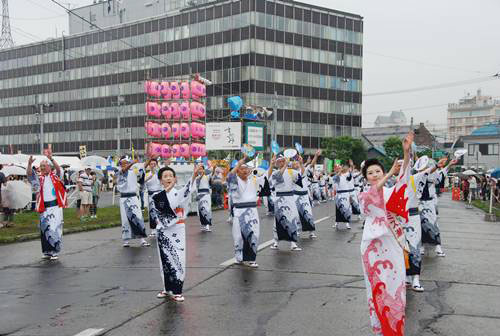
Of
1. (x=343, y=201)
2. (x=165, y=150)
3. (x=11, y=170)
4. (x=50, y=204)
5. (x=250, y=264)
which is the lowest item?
(x=250, y=264)

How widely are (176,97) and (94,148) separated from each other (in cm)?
4582

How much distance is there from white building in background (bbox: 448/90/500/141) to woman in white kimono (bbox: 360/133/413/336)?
564 feet

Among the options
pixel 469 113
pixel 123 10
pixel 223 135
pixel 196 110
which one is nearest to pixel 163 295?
pixel 223 135

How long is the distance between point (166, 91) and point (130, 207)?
21735mm

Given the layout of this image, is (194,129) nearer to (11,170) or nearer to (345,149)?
(11,170)

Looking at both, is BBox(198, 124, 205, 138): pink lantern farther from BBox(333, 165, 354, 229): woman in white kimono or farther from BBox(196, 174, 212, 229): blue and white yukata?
BBox(333, 165, 354, 229): woman in white kimono

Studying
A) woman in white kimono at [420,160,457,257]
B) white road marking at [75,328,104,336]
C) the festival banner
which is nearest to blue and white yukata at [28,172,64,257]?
white road marking at [75,328,104,336]

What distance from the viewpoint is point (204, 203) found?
16.5 meters

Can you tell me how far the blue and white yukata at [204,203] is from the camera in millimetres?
16219

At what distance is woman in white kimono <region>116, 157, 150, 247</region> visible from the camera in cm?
1245

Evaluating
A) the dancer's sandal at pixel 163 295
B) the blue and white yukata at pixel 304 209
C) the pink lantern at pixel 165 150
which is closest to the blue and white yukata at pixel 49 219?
the dancer's sandal at pixel 163 295

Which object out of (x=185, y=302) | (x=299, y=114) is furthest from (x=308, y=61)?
(x=185, y=302)

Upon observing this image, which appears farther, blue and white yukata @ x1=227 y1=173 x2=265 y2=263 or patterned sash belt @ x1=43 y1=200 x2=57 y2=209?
patterned sash belt @ x1=43 y1=200 x2=57 y2=209

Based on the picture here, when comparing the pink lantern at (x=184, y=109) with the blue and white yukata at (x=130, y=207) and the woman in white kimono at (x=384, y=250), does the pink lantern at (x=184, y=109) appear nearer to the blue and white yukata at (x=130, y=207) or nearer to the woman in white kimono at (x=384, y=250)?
the blue and white yukata at (x=130, y=207)
